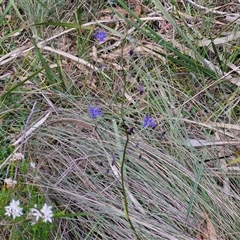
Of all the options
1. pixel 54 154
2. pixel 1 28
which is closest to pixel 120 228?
pixel 54 154

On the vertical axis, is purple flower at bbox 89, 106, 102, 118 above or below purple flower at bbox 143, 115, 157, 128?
above

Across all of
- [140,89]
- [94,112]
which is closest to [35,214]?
[94,112]

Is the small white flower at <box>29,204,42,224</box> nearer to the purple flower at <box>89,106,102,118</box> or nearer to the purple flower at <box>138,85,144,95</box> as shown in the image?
the purple flower at <box>89,106,102,118</box>

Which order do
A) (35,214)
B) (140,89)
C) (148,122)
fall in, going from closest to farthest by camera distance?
(35,214), (148,122), (140,89)

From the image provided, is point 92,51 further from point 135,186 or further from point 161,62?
point 135,186

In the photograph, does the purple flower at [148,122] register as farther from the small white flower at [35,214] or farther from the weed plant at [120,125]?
the small white flower at [35,214]

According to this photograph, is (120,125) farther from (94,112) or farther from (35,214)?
(35,214)

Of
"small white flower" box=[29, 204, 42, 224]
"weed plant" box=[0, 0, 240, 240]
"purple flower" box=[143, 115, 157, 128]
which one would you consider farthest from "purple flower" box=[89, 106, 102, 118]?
"small white flower" box=[29, 204, 42, 224]

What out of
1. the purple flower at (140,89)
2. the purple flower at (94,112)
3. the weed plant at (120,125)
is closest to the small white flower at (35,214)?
the weed plant at (120,125)
